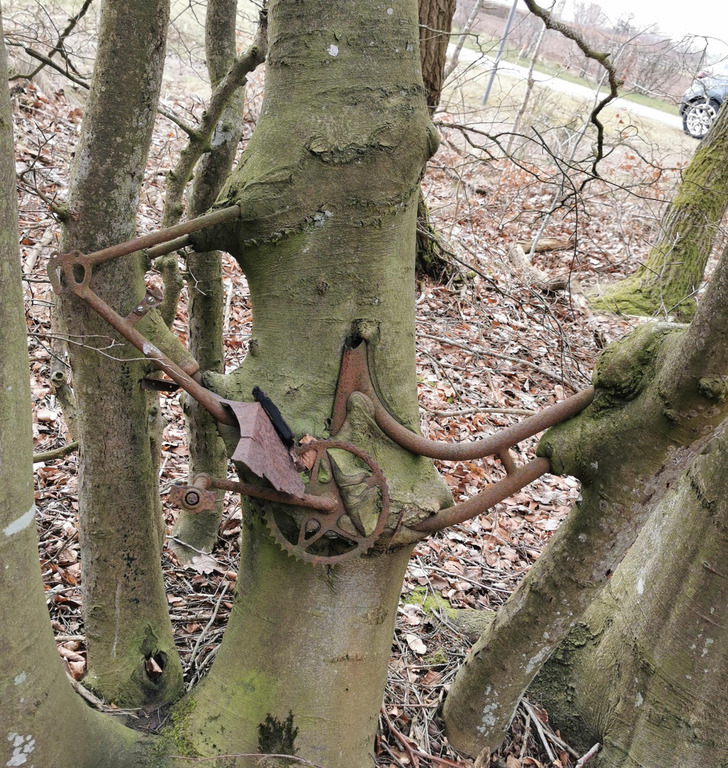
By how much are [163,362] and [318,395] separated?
0.41 metres

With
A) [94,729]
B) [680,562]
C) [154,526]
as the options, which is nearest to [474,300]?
[680,562]

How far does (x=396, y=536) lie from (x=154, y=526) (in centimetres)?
90

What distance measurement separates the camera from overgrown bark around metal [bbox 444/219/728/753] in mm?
1629

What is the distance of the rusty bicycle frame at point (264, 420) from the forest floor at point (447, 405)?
467 millimetres

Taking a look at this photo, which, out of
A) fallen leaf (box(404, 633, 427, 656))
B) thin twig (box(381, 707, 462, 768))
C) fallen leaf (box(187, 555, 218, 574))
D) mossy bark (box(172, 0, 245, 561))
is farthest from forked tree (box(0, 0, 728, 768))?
fallen leaf (box(187, 555, 218, 574))

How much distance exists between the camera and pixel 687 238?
653cm

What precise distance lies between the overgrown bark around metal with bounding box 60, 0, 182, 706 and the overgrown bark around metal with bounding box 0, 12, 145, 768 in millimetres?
509

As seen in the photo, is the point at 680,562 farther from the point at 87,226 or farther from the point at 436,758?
the point at 87,226

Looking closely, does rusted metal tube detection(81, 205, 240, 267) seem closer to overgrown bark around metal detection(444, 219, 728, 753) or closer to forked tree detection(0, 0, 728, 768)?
forked tree detection(0, 0, 728, 768)

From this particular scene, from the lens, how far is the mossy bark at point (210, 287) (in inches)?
117

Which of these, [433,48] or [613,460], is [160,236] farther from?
[433,48]

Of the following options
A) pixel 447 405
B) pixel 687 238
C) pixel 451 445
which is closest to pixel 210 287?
pixel 451 445

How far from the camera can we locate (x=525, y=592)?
2.17 meters

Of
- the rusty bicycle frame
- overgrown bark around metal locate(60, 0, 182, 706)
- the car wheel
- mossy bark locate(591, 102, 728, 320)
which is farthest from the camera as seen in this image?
the car wheel
